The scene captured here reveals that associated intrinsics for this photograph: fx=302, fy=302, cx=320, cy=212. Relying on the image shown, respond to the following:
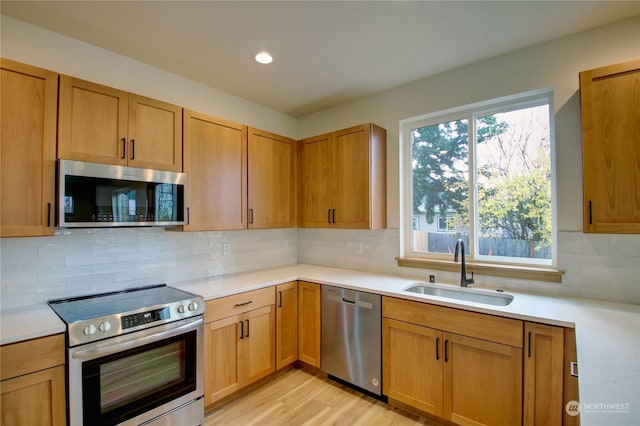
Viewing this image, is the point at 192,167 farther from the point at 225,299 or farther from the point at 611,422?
the point at 611,422

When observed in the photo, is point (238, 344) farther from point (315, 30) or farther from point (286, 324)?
point (315, 30)

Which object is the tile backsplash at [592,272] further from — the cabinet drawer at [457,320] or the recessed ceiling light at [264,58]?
the recessed ceiling light at [264,58]

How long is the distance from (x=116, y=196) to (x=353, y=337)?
2.05 metres

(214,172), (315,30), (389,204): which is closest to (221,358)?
(214,172)

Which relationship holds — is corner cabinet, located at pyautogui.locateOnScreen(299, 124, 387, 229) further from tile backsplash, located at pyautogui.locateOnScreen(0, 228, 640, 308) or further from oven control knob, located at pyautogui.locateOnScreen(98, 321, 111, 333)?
oven control knob, located at pyautogui.locateOnScreen(98, 321, 111, 333)

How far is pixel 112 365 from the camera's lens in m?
1.73

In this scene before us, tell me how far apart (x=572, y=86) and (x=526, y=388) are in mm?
1999

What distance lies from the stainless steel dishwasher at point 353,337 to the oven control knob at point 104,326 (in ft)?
5.19

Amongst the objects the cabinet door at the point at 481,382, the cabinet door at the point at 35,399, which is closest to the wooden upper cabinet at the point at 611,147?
the cabinet door at the point at 481,382

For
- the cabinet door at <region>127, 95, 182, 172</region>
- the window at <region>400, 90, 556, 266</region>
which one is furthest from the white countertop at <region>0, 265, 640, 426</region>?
the cabinet door at <region>127, 95, 182, 172</region>

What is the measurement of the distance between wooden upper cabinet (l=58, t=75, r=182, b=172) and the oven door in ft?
3.79

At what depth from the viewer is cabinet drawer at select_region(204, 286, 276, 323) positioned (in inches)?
87.8

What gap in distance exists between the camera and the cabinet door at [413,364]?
209 centimetres

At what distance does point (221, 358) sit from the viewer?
229 centimetres
